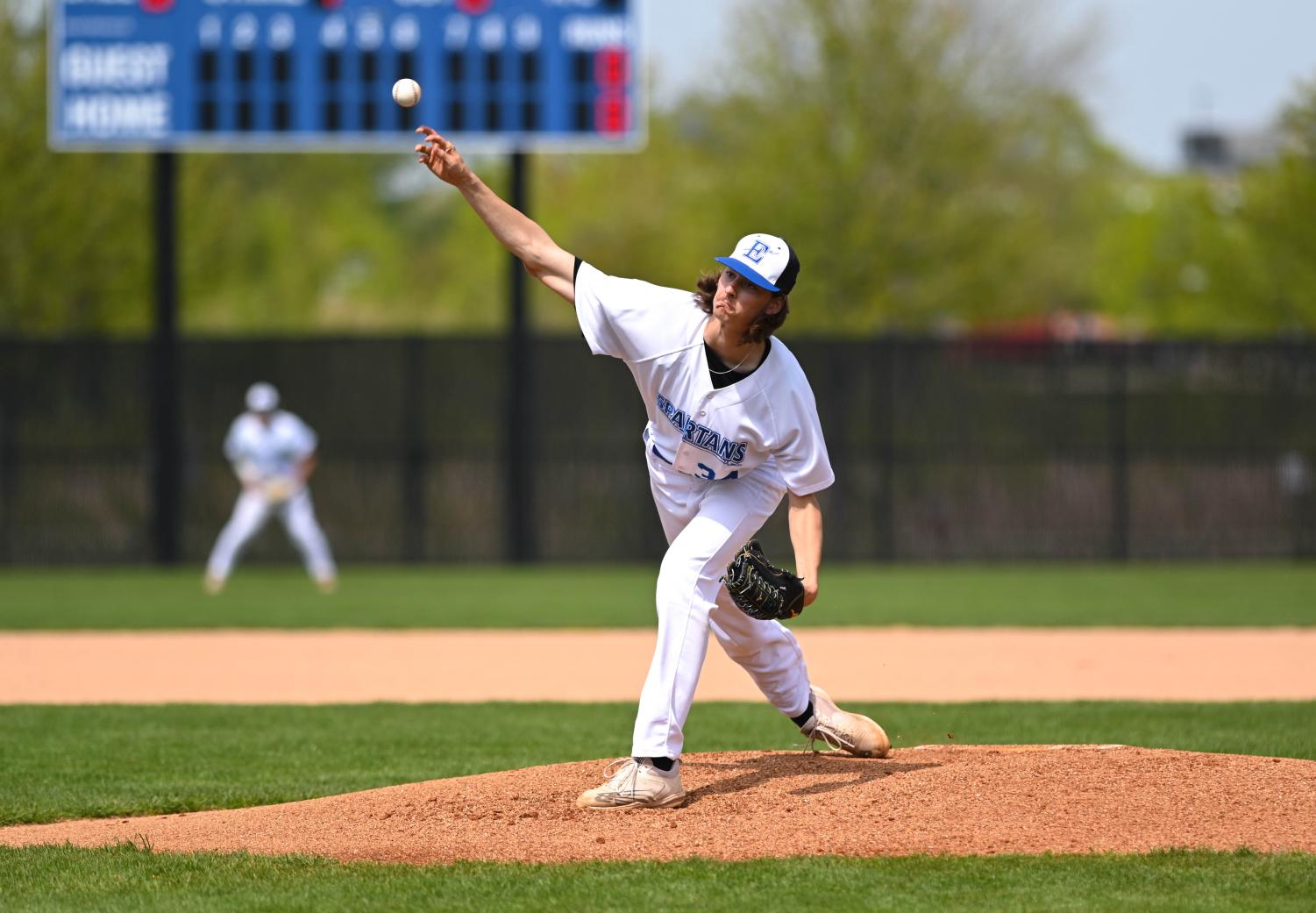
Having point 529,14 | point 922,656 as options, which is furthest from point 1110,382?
point 922,656

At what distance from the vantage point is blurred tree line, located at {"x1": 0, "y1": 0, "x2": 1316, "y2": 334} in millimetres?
27156

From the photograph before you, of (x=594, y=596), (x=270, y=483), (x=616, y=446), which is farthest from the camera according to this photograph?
(x=616, y=446)

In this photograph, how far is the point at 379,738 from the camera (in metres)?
8.59

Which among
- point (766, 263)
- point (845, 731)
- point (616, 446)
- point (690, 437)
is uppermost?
point (766, 263)

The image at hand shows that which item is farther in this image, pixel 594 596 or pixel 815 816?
pixel 594 596

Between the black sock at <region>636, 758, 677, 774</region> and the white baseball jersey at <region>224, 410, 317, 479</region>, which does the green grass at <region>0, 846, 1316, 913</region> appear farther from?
the white baseball jersey at <region>224, 410, 317, 479</region>

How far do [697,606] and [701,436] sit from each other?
573mm

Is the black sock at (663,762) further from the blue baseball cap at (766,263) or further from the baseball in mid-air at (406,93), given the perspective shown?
the baseball in mid-air at (406,93)

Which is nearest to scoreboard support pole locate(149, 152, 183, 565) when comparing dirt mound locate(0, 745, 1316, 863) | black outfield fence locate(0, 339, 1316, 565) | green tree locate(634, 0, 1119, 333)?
black outfield fence locate(0, 339, 1316, 565)

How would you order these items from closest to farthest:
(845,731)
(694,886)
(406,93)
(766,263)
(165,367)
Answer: (694,886), (766,263), (406,93), (845,731), (165,367)

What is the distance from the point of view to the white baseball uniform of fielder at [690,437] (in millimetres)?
5848

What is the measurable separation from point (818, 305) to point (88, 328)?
39.1 feet

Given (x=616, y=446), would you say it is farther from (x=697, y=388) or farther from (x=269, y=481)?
(x=697, y=388)

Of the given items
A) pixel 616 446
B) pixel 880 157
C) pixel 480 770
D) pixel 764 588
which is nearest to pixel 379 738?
pixel 480 770
